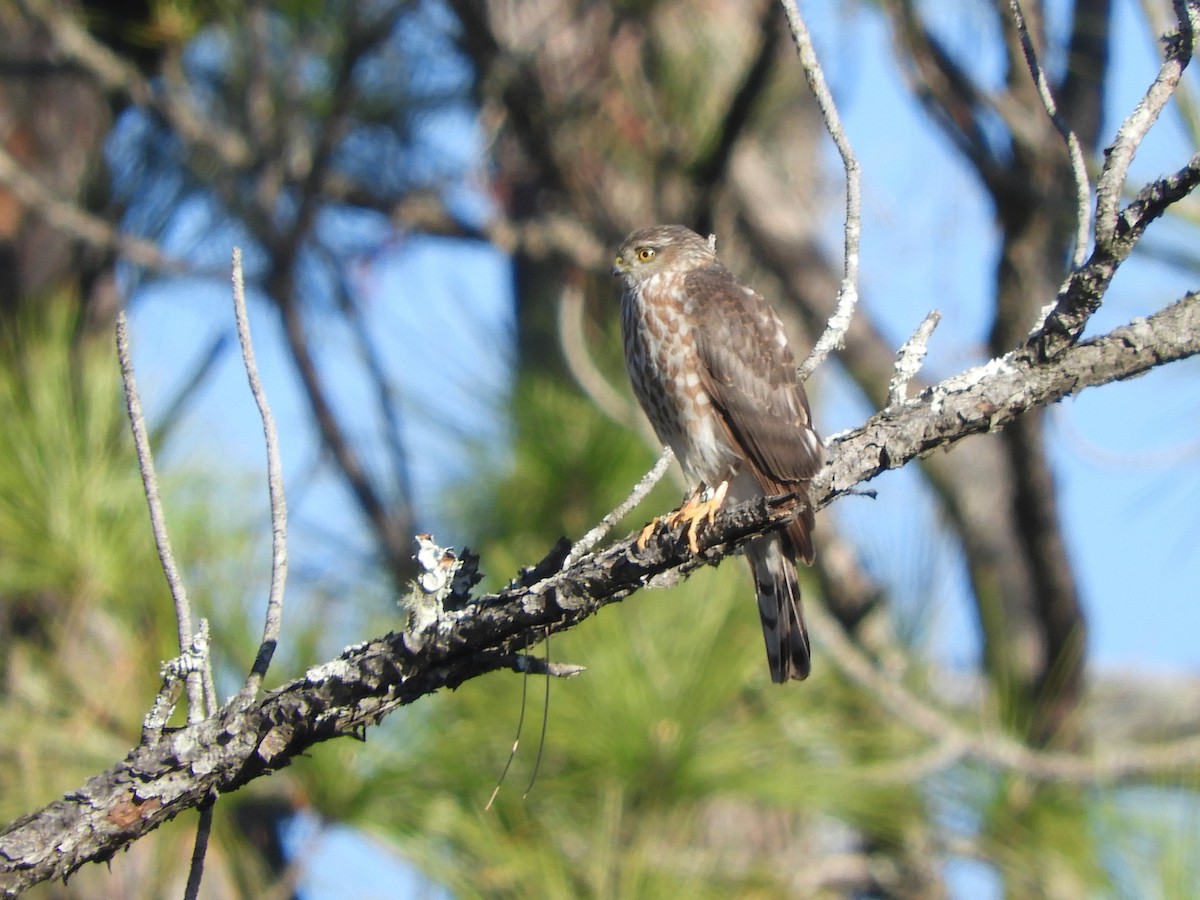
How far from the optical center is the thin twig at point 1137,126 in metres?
2.13

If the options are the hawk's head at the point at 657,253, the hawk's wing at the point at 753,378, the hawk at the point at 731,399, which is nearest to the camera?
the hawk's wing at the point at 753,378

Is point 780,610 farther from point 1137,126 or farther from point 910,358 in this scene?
point 1137,126

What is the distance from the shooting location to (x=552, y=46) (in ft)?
21.8

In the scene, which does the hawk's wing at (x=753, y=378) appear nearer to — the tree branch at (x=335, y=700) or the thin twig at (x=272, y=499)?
the tree branch at (x=335, y=700)

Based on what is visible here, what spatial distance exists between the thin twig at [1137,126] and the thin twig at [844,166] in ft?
1.38

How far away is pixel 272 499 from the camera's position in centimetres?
211

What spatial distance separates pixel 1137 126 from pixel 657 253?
79.8 inches

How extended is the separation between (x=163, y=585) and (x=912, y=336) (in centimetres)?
260

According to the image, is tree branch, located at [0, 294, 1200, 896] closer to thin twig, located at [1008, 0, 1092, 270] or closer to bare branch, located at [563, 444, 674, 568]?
bare branch, located at [563, 444, 674, 568]

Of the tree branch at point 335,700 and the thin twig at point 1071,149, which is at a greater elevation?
the thin twig at point 1071,149

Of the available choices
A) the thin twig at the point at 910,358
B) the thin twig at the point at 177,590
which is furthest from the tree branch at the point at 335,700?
the thin twig at the point at 910,358

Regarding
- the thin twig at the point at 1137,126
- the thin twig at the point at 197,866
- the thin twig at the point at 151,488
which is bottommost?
the thin twig at the point at 197,866

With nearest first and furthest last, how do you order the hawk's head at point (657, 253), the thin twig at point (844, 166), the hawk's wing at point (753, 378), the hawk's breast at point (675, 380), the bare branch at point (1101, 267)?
the bare branch at point (1101, 267) → the thin twig at point (844, 166) → the hawk's wing at point (753, 378) → the hawk's breast at point (675, 380) → the hawk's head at point (657, 253)

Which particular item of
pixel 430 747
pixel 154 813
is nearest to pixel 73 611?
pixel 430 747
